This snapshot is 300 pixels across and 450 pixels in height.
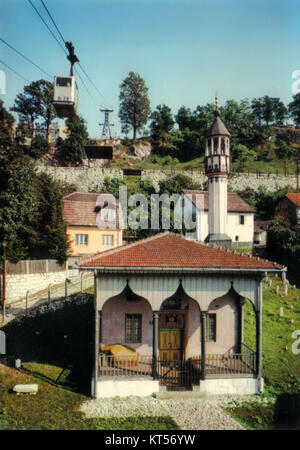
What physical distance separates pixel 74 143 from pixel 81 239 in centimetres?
2535

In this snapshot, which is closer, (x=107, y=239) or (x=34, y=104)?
(x=107, y=239)

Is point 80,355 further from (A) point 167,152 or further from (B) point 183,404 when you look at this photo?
(A) point 167,152

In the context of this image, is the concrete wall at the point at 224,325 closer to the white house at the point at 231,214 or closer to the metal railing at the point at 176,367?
the metal railing at the point at 176,367

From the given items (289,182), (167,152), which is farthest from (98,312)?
(167,152)

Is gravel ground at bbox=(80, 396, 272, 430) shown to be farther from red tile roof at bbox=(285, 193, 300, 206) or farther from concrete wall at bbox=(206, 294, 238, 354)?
red tile roof at bbox=(285, 193, 300, 206)

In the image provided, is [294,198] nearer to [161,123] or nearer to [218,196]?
[218,196]

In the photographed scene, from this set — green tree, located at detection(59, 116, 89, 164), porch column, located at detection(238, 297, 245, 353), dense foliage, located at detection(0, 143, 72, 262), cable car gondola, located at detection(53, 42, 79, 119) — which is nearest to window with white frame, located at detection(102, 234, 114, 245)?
dense foliage, located at detection(0, 143, 72, 262)

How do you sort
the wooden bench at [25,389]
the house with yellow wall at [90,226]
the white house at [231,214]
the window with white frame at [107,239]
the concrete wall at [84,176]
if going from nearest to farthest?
the wooden bench at [25,389] → the house with yellow wall at [90,226] → the window with white frame at [107,239] → the white house at [231,214] → the concrete wall at [84,176]

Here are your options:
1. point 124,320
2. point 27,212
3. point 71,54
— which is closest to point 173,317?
point 124,320

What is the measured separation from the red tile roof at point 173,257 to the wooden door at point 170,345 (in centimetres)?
326

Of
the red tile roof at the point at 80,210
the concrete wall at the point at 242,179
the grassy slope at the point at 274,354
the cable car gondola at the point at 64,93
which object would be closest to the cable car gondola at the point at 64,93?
the cable car gondola at the point at 64,93

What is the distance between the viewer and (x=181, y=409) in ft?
31.9

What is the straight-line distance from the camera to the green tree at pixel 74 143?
160ft
